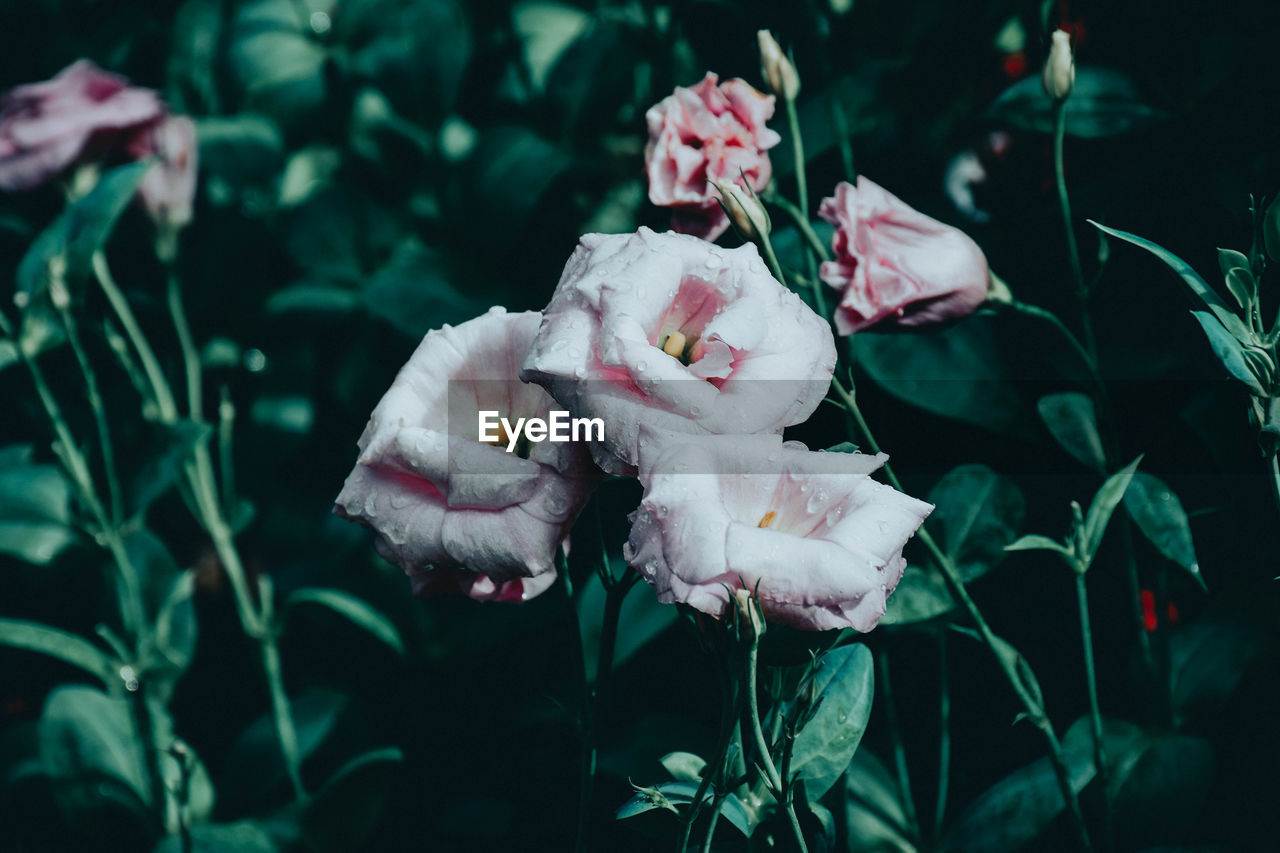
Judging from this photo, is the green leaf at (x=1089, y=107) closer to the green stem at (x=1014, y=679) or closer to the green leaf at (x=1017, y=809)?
the green stem at (x=1014, y=679)

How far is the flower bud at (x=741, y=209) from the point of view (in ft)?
1.37

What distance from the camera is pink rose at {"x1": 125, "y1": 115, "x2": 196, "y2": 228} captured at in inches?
29.0

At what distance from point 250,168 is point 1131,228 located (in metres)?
0.72

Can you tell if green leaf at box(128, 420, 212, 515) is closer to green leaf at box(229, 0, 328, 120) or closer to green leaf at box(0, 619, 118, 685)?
green leaf at box(0, 619, 118, 685)

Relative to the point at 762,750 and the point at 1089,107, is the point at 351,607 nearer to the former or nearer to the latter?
the point at 762,750

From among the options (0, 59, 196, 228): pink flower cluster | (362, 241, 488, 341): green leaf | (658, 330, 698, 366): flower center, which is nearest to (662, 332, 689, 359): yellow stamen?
(658, 330, 698, 366): flower center

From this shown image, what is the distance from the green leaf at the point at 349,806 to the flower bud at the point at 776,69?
499mm

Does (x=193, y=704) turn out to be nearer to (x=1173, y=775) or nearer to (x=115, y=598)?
(x=115, y=598)

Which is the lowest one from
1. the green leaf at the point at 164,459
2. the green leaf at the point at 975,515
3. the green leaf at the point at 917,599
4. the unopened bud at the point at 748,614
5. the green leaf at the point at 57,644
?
the green leaf at the point at 57,644

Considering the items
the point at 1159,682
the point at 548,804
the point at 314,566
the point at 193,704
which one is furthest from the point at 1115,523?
the point at 193,704

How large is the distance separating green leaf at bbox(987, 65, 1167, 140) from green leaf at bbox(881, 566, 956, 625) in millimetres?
283

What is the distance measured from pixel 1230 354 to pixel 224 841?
0.67m

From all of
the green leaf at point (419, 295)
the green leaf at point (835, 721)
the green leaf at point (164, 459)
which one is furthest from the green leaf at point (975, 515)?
the green leaf at point (164, 459)

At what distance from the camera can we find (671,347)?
1.35 feet
